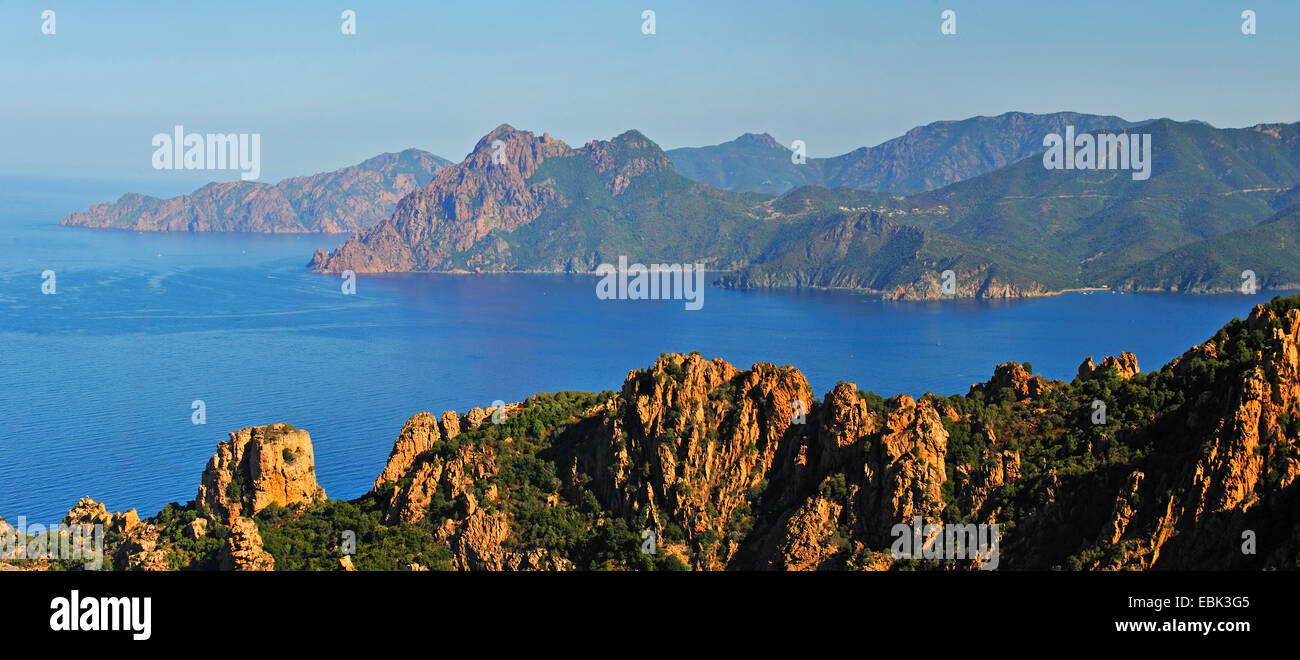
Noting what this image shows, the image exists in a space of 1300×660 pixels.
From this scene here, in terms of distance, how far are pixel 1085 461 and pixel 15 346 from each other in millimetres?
125911

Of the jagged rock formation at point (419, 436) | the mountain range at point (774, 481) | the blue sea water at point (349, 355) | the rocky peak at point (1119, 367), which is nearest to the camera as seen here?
the mountain range at point (774, 481)

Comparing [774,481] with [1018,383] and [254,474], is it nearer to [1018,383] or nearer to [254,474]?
[1018,383]

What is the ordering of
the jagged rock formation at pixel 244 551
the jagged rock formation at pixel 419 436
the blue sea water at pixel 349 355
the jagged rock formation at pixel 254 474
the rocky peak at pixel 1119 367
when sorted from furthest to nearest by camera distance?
1. the blue sea water at pixel 349 355
2. the jagged rock formation at pixel 419 436
3. the jagged rock formation at pixel 254 474
4. the rocky peak at pixel 1119 367
5. the jagged rock formation at pixel 244 551

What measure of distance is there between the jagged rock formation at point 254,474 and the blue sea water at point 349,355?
77.5ft

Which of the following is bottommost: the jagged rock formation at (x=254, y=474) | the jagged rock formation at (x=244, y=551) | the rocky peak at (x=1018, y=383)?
the jagged rock formation at (x=244, y=551)

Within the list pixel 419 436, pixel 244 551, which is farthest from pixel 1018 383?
pixel 244 551

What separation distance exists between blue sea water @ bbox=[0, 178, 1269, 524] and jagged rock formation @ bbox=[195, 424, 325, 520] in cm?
2363

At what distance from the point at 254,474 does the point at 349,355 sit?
86.5 metres

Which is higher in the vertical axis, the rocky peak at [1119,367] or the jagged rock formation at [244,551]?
the rocky peak at [1119,367]

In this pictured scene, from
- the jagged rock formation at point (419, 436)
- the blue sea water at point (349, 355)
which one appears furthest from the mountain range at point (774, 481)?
the blue sea water at point (349, 355)

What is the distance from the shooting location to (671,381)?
4972 centimetres

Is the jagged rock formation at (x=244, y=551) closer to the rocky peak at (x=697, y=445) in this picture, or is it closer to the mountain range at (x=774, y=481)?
the mountain range at (x=774, y=481)

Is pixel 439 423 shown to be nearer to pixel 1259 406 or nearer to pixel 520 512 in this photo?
pixel 520 512

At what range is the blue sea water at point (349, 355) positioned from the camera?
83.4m
